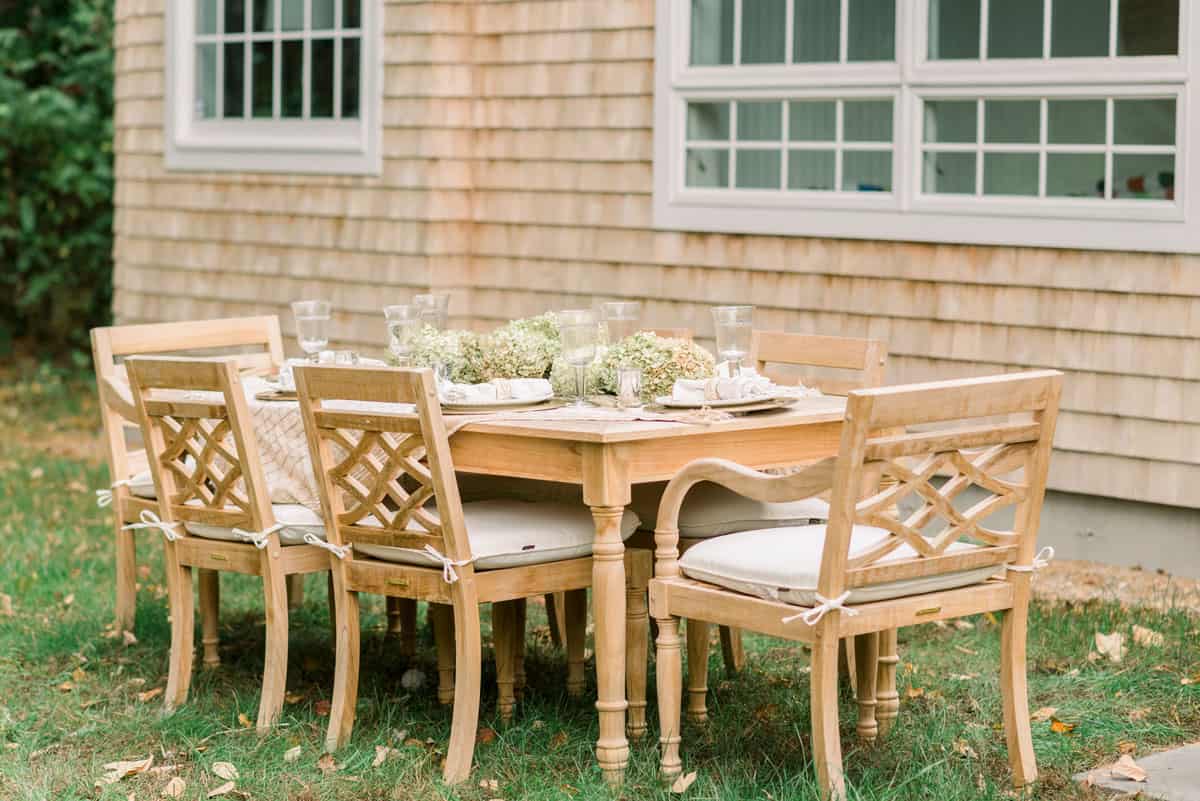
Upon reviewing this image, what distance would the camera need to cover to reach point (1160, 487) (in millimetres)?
6891

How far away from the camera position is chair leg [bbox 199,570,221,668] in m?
5.71

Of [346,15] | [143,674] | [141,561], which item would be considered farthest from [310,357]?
[346,15]

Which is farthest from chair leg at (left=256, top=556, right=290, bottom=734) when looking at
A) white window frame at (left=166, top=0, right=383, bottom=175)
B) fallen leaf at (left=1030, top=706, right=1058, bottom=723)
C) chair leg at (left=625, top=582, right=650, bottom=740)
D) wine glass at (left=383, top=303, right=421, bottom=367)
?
white window frame at (left=166, top=0, right=383, bottom=175)

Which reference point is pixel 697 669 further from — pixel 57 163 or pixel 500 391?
Result: pixel 57 163

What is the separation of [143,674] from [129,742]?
2.44 feet

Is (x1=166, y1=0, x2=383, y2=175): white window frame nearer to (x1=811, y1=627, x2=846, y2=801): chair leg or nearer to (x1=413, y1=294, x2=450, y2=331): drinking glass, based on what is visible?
(x1=413, y1=294, x2=450, y2=331): drinking glass

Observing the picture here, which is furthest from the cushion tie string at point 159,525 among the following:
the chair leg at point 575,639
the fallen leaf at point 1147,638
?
Result: the fallen leaf at point 1147,638

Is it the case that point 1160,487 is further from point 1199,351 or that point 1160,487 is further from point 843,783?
point 843,783

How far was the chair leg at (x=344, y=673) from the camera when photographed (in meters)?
4.79

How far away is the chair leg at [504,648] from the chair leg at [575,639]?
0.71ft

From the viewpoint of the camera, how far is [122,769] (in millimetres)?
4691

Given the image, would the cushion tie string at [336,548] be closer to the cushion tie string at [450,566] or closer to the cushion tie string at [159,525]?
the cushion tie string at [450,566]

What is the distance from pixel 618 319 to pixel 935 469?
1.34m

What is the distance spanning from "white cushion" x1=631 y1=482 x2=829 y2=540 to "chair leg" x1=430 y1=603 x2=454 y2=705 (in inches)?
25.3
